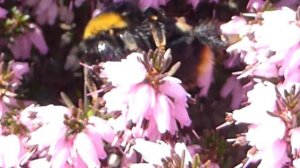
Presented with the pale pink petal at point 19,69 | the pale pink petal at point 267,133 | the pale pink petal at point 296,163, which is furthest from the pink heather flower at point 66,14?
the pale pink petal at point 296,163

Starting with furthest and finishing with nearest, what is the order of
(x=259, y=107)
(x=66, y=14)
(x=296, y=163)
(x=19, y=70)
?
1. (x=66, y=14)
2. (x=19, y=70)
3. (x=259, y=107)
4. (x=296, y=163)

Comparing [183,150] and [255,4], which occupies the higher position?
[255,4]

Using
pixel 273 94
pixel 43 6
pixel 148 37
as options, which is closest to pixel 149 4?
pixel 148 37

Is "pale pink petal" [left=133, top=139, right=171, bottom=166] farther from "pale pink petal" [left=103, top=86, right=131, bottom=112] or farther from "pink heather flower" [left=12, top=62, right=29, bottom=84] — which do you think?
"pink heather flower" [left=12, top=62, right=29, bottom=84]

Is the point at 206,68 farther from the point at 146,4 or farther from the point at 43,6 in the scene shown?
the point at 43,6

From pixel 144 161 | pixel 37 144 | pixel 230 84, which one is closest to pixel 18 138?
pixel 37 144

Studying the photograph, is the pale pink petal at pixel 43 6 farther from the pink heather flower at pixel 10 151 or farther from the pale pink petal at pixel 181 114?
the pale pink petal at pixel 181 114

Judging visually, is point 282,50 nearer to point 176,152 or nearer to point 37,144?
point 176,152
